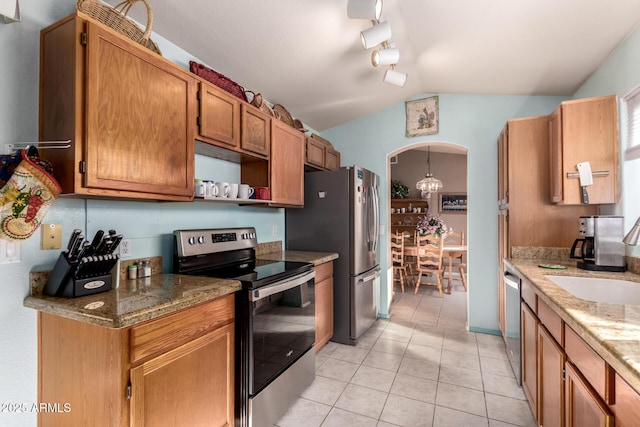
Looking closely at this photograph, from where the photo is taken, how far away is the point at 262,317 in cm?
177

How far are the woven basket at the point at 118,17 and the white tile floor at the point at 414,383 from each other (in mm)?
2323

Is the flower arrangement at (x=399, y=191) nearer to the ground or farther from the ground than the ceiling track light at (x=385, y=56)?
nearer to the ground

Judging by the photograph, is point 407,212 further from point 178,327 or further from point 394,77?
point 178,327

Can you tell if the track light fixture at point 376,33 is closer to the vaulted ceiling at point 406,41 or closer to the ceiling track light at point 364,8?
the ceiling track light at point 364,8

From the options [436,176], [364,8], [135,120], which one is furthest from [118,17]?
[436,176]

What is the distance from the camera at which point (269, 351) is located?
1.82m

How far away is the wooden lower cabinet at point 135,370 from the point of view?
1139 millimetres

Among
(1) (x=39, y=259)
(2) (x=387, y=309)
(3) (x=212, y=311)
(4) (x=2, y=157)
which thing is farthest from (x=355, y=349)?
(4) (x=2, y=157)

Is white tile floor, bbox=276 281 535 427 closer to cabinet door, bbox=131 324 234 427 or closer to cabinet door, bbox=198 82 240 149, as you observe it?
cabinet door, bbox=131 324 234 427

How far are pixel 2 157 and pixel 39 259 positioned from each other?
0.47 m

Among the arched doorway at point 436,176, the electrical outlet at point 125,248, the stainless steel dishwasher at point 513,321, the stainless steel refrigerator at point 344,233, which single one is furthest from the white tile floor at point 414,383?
the arched doorway at point 436,176

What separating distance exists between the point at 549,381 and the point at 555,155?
5.50ft

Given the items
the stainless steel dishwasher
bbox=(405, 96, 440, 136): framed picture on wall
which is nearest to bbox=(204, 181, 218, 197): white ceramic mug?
the stainless steel dishwasher

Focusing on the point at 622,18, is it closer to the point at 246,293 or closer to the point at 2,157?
the point at 246,293
